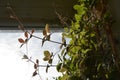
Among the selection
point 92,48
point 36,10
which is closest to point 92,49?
point 92,48

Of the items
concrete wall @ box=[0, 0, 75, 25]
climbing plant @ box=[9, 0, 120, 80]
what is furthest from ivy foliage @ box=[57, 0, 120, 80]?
concrete wall @ box=[0, 0, 75, 25]

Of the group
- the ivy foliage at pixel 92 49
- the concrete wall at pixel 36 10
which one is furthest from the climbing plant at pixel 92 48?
the concrete wall at pixel 36 10

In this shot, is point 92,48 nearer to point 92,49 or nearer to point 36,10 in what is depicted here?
point 92,49

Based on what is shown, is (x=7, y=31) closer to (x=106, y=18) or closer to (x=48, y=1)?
(x=48, y=1)

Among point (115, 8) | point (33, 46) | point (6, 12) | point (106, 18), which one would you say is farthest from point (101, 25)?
point (6, 12)

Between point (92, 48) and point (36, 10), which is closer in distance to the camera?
point (92, 48)

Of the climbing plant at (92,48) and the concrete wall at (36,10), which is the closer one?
the climbing plant at (92,48)

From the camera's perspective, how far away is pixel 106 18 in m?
1.51

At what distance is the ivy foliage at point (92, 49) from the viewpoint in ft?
4.78

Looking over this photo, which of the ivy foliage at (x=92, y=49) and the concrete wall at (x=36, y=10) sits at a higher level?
the concrete wall at (x=36, y=10)

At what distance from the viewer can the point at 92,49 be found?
59.2 inches

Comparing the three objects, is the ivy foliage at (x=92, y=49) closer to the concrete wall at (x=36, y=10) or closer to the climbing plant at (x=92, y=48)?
the climbing plant at (x=92, y=48)

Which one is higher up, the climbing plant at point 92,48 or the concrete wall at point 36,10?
the concrete wall at point 36,10

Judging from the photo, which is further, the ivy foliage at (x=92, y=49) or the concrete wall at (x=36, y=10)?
the concrete wall at (x=36, y=10)
